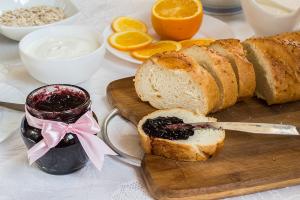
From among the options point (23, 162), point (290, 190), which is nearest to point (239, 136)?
point (290, 190)

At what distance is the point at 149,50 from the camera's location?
1.75 meters

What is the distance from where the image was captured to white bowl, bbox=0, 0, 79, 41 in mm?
1705

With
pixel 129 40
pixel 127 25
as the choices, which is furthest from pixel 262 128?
pixel 127 25

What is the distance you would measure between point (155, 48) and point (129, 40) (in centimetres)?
11

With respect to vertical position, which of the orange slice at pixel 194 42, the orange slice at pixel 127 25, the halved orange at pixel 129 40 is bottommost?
the orange slice at pixel 127 25

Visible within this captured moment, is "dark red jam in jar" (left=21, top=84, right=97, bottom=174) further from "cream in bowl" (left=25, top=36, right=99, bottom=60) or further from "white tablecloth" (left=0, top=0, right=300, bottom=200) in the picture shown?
"cream in bowl" (left=25, top=36, right=99, bottom=60)

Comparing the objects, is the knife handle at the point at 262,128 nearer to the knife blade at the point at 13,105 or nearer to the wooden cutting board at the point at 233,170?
the wooden cutting board at the point at 233,170

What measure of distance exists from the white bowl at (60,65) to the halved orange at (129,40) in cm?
16

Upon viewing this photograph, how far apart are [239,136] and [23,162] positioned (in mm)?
587

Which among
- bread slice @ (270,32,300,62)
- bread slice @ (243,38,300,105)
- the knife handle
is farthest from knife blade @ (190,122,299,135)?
bread slice @ (270,32,300,62)

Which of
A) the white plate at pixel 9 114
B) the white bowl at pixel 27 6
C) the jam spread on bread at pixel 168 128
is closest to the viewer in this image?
the jam spread on bread at pixel 168 128

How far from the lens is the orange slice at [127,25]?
1905 mm

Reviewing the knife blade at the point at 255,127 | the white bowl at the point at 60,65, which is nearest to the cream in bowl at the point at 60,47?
the white bowl at the point at 60,65

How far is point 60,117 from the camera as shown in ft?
3.76
